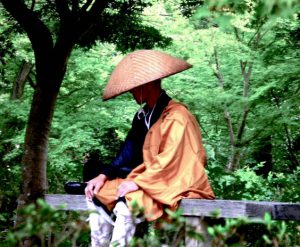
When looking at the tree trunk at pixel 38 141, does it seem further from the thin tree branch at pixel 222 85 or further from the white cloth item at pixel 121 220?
the thin tree branch at pixel 222 85

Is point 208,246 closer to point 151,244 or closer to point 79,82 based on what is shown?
point 151,244

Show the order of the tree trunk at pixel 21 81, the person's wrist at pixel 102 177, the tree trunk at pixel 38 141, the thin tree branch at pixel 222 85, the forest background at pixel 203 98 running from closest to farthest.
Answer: the person's wrist at pixel 102 177
the tree trunk at pixel 38 141
the forest background at pixel 203 98
the thin tree branch at pixel 222 85
the tree trunk at pixel 21 81

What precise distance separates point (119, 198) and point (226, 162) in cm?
800

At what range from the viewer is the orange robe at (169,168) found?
10.9ft

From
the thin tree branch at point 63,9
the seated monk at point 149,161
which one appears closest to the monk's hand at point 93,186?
the seated monk at point 149,161

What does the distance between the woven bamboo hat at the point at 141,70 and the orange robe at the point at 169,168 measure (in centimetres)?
24

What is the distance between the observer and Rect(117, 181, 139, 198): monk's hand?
3326 millimetres

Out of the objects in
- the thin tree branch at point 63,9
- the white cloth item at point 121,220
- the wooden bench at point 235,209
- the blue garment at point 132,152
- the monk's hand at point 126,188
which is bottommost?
the white cloth item at point 121,220

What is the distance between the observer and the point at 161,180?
3371 millimetres

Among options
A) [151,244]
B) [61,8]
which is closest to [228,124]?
[61,8]

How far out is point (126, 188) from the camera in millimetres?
3344

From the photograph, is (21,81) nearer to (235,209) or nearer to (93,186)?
(93,186)

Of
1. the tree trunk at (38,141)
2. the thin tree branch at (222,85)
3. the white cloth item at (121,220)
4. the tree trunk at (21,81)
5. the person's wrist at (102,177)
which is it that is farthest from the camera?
the tree trunk at (21,81)

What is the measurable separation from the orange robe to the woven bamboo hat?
0.24m
